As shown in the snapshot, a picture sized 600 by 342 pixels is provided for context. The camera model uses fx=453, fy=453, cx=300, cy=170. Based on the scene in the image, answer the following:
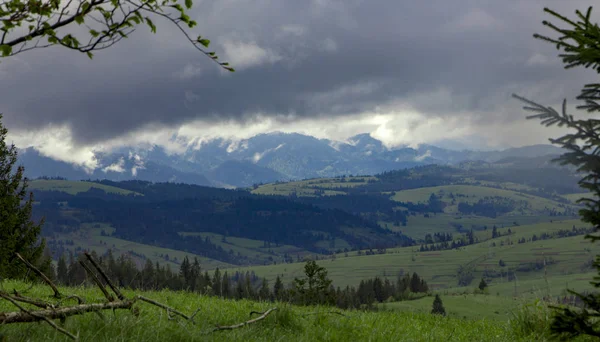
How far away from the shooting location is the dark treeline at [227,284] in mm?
18155

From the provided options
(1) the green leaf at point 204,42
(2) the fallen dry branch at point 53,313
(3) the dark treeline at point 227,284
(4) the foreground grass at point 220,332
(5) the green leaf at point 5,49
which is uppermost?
(1) the green leaf at point 204,42

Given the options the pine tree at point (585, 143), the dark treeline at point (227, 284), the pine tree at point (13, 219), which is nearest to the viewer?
the pine tree at point (585, 143)

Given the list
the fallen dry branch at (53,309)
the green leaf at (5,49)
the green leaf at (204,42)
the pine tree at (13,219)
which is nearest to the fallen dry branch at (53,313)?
the fallen dry branch at (53,309)

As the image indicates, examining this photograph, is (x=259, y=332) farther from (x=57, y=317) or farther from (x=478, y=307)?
(x=478, y=307)

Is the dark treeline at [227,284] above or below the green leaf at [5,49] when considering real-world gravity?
below

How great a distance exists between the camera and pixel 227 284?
38.7 metres

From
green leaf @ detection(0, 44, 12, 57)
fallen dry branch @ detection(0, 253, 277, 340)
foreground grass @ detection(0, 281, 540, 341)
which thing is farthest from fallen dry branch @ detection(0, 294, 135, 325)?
green leaf @ detection(0, 44, 12, 57)

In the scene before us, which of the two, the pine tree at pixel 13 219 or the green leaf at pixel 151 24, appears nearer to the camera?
the green leaf at pixel 151 24

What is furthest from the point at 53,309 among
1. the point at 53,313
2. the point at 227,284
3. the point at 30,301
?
the point at 227,284

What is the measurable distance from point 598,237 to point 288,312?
5624 mm

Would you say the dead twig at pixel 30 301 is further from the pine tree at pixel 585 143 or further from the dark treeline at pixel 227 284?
the pine tree at pixel 585 143

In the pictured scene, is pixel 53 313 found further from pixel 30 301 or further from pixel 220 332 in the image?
pixel 220 332

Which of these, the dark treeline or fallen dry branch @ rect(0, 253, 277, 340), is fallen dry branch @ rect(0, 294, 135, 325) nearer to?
fallen dry branch @ rect(0, 253, 277, 340)

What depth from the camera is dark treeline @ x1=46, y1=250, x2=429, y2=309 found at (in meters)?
18.2
